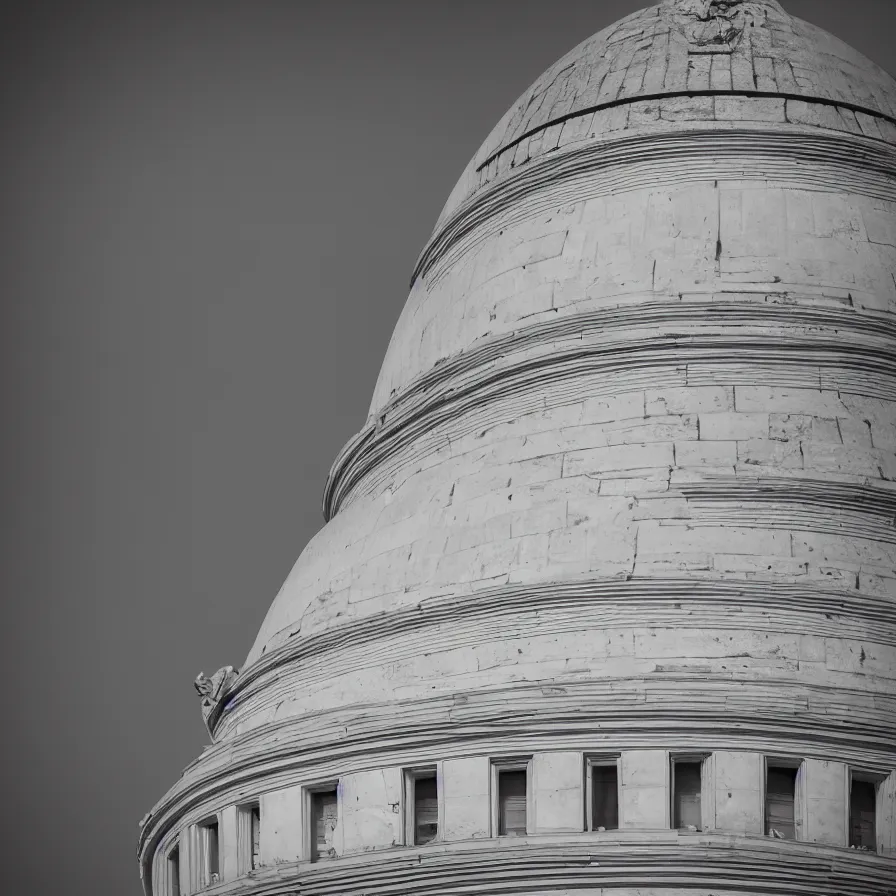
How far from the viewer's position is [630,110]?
3884cm

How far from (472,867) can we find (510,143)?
13.9 meters

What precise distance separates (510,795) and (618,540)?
3.93 meters

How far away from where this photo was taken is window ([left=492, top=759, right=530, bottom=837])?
3138cm

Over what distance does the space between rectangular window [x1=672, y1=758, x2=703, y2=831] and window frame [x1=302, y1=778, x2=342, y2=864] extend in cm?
450

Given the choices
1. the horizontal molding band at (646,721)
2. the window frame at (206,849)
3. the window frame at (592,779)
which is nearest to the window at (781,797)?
the horizontal molding band at (646,721)

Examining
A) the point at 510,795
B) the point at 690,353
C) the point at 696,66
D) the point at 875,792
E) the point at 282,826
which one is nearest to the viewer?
the point at 875,792

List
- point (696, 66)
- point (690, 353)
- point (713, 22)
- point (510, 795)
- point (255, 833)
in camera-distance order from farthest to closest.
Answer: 1. point (713, 22)
2. point (696, 66)
3. point (690, 353)
4. point (255, 833)
5. point (510, 795)

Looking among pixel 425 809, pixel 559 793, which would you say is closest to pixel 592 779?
pixel 559 793

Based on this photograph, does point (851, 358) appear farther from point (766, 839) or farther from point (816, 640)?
point (766, 839)

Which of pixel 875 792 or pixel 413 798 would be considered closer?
pixel 875 792

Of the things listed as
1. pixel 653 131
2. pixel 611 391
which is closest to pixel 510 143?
pixel 653 131

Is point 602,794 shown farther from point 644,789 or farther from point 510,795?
point 510,795

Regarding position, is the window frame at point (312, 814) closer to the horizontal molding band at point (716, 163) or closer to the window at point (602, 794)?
the window at point (602, 794)

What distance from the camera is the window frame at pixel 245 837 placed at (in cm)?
3341
